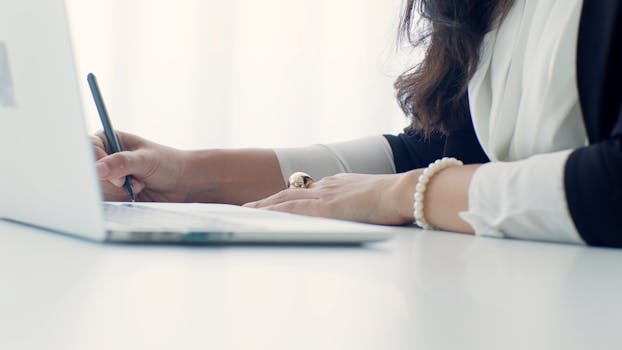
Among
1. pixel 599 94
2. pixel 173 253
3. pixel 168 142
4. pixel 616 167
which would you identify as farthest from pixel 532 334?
pixel 168 142

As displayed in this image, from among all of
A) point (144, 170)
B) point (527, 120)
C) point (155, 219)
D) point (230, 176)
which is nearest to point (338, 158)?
point (230, 176)

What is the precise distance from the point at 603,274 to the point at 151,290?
28 cm

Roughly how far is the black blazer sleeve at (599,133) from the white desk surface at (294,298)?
0.11 m

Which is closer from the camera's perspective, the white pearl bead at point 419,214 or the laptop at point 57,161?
the laptop at point 57,161

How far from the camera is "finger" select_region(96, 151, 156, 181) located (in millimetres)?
972

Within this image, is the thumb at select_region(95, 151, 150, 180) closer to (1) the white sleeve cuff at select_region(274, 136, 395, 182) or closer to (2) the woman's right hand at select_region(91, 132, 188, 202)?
(2) the woman's right hand at select_region(91, 132, 188, 202)

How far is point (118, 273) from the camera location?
0.39 meters

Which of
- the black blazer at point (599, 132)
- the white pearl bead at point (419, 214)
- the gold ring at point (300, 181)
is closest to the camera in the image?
the black blazer at point (599, 132)

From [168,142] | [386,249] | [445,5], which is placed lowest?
[168,142]

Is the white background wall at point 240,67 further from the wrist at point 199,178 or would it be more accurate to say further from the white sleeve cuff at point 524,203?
the white sleeve cuff at point 524,203

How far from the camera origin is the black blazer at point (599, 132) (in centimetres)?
64

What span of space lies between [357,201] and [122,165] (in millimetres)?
351

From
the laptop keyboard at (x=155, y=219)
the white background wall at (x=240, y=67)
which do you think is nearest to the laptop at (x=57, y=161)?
the laptop keyboard at (x=155, y=219)

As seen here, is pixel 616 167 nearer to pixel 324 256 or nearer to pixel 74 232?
pixel 324 256
